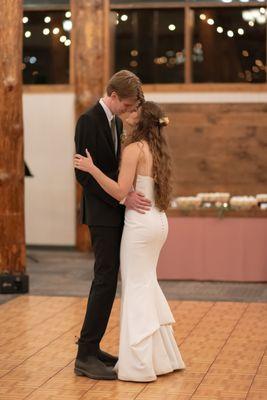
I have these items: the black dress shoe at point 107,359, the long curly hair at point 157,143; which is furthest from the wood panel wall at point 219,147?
the long curly hair at point 157,143

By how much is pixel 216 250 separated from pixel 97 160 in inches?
155

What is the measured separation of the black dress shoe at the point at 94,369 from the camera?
5.22m

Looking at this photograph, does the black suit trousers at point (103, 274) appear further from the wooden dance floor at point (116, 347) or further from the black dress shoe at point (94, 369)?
the wooden dance floor at point (116, 347)

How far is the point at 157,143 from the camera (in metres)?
5.16

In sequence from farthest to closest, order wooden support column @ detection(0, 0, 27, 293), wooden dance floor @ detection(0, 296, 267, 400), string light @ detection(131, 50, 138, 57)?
string light @ detection(131, 50, 138, 57), wooden support column @ detection(0, 0, 27, 293), wooden dance floor @ detection(0, 296, 267, 400)

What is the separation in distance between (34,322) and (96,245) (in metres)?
1.89

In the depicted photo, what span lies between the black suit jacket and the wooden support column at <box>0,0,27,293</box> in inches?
126

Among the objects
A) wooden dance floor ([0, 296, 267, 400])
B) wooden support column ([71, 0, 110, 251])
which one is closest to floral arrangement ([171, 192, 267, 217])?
wooden dance floor ([0, 296, 267, 400])

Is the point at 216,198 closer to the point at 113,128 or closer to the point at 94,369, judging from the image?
the point at 113,128

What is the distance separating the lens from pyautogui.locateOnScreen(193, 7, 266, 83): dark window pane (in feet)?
35.4

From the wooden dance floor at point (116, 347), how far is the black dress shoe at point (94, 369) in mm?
45

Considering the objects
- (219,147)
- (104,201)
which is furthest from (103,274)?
(219,147)

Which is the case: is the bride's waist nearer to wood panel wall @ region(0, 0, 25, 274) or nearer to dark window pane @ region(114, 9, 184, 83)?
wood panel wall @ region(0, 0, 25, 274)

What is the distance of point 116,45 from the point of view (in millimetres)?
11234
